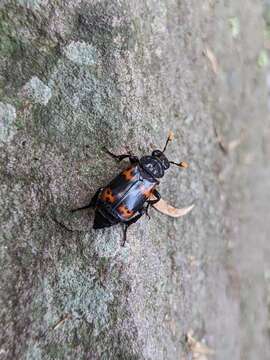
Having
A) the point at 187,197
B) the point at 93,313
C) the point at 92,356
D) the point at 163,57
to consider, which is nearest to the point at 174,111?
the point at 163,57

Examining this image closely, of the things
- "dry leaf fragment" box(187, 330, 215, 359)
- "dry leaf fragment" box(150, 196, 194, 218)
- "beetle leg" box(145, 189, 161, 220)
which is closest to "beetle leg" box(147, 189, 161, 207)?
"beetle leg" box(145, 189, 161, 220)

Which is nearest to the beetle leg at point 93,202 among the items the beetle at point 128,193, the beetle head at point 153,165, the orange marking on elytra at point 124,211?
the beetle at point 128,193

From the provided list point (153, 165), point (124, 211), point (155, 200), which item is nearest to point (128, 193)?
point (124, 211)

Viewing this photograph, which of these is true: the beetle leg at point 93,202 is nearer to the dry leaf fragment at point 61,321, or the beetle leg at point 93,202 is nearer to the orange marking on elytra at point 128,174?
the orange marking on elytra at point 128,174

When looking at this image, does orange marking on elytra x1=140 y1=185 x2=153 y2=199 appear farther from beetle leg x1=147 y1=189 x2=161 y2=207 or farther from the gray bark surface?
the gray bark surface

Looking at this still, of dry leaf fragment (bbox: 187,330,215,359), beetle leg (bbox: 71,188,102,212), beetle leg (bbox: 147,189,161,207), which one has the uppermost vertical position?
beetle leg (bbox: 71,188,102,212)

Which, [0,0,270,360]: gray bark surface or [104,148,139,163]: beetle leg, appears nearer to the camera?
[0,0,270,360]: gray bark surface

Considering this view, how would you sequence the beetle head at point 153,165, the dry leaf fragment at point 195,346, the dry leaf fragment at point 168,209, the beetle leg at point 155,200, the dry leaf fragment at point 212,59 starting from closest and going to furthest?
the beetle head at point 153,165, the beetle leg at point 155,200, the dry leaf fragment at point 168,209, the dry leaf fragment at point 195,346, the dry leaf fragment at point 212,59
